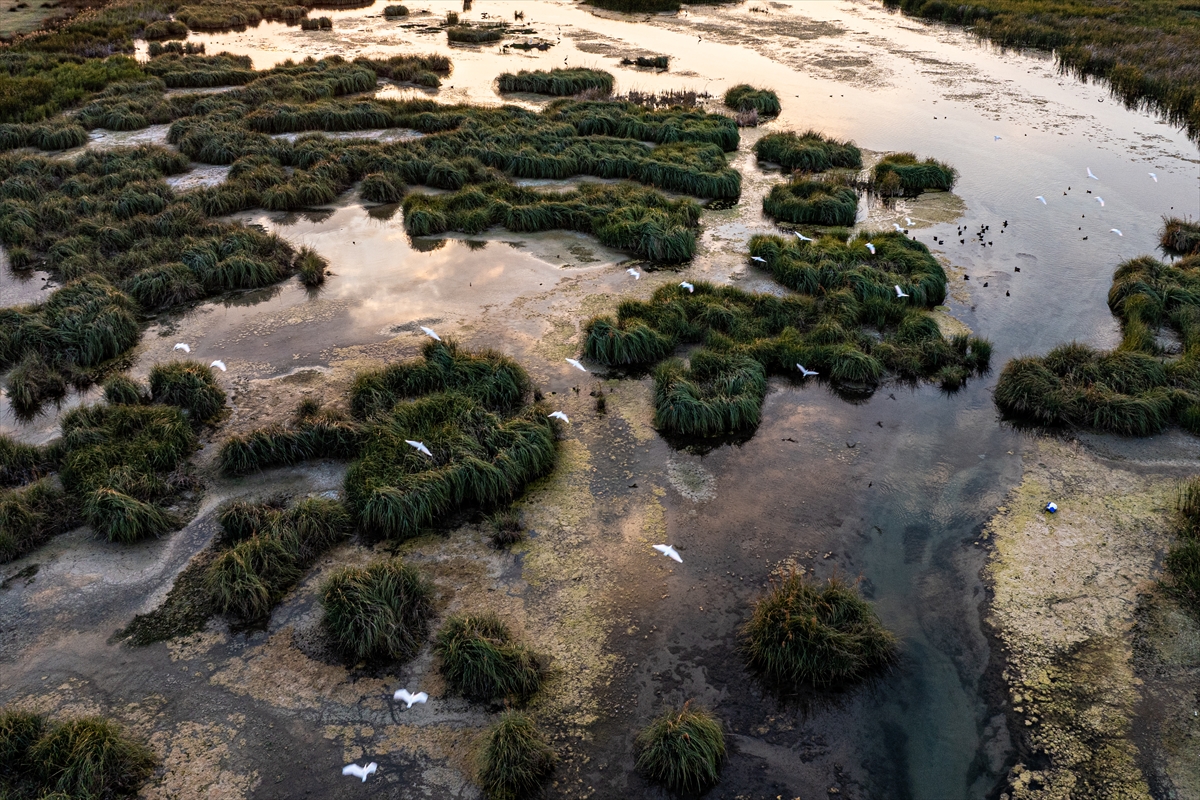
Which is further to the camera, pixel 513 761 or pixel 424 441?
pixel 424 441

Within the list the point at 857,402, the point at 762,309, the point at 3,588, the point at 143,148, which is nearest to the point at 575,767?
the point at 3,588

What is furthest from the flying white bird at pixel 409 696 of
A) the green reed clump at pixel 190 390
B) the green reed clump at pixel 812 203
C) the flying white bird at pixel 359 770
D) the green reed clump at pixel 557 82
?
the green reed clump at pixel 557 82

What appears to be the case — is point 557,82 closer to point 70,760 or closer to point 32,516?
point 32,516

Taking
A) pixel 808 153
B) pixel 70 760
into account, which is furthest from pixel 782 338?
pixel 70 760

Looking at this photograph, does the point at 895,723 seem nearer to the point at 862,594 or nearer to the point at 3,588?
the point at 862,594

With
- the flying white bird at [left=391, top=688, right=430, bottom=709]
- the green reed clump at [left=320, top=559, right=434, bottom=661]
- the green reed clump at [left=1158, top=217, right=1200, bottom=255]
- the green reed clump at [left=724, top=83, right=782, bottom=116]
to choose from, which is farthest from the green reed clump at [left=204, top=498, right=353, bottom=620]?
the green reed clump at [left=724, top=83, right=782, bottom=116]

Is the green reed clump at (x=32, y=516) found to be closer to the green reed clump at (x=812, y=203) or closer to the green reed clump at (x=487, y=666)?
the green reed clump at (x=487, y=666)
